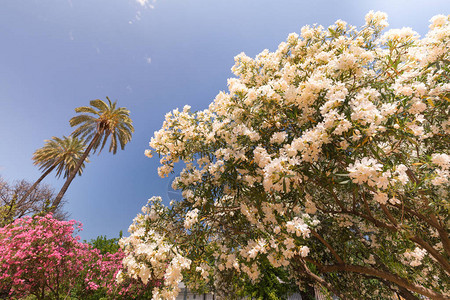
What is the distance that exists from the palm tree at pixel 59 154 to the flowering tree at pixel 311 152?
59.3 feet

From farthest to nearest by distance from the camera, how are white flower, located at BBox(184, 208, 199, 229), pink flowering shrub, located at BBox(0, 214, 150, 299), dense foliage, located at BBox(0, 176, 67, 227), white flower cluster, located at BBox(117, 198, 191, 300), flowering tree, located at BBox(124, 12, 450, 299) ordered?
dense foliage, located at BBox(0, 176, 67, 227) < pink flowering shrub, located at BBox(0, 214, 150, 299) < white flower, located at BBox(184, 208, 199, 229) < white flower cluster, located at BBox(117, 198, 191, 300) < flowering tree, located at BBox(124, 12, 450, 299)

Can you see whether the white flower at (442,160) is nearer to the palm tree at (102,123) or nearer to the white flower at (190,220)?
the white flower at (190,220)

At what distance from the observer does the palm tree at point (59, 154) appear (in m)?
17.9

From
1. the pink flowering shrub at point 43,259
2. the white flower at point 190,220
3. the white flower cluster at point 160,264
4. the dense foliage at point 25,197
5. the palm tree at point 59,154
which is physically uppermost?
the palm tree at point 59,154

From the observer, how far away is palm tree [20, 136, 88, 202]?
58.6 ft

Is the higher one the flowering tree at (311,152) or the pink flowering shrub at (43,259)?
the pink flowering shrub at (43,259)

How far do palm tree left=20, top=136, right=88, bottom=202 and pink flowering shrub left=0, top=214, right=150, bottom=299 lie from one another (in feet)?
38.4

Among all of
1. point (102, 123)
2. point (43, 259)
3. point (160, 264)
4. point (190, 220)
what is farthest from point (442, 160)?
point (102, 123)

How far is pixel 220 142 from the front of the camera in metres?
3.85

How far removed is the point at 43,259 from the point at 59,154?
15383mm

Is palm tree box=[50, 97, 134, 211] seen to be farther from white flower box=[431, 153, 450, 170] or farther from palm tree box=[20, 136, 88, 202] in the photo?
white flower box=[431, 153, 450, 170]

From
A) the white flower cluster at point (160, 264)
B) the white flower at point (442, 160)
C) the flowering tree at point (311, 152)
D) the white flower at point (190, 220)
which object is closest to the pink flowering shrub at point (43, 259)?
the flowering tree at point (311, 152)

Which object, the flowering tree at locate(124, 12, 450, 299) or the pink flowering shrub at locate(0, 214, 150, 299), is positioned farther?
the pink flowering shrub at locate(0, 214, 150, 299)

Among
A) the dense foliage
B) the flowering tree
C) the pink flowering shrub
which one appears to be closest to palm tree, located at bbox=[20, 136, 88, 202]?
the dense foliage
